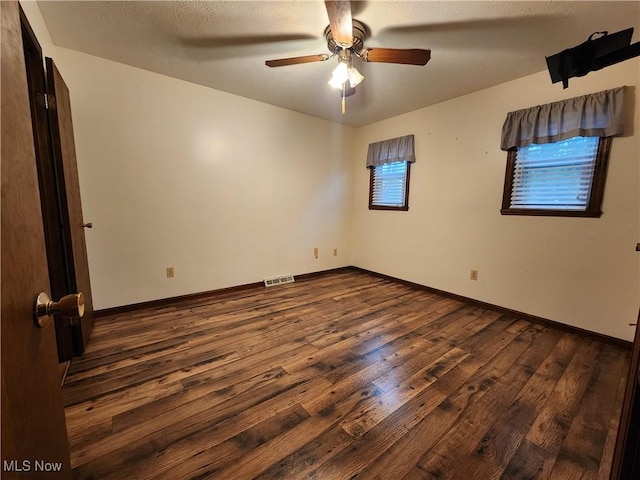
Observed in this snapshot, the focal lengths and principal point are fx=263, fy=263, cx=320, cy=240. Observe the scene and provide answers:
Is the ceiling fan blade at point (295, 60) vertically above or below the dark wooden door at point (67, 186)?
above

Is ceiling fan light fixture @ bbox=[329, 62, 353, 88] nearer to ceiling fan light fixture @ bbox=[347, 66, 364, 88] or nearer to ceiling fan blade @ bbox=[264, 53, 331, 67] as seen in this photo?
ceiling fan light fixture @ bbox=[347, 66, 364, 88]

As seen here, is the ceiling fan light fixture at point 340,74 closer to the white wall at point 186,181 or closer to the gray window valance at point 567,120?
the white wall at point 186,181

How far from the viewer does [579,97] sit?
2.21 meters

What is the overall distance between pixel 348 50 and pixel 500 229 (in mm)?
2301

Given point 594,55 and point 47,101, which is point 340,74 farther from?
point 47,101

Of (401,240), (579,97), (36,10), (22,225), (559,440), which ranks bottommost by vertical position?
(559,440)

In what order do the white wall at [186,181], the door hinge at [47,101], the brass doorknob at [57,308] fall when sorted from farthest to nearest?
the white wall at [186,181] → the door hinge at [47,101] → the brass doorknob at [57,308]

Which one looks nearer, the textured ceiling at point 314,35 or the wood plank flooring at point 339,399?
the wood plank flooring at point 339,399

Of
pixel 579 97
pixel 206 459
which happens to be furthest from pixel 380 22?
pixel 206 459

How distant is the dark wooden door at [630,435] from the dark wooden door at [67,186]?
2720mm

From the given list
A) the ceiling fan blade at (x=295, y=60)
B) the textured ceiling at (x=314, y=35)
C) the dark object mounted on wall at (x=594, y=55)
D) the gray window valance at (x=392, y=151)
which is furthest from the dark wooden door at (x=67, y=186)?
the gray window valance at (x=392, y=151)

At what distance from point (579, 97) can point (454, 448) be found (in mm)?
2847

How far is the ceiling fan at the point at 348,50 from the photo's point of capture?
57.1 inches

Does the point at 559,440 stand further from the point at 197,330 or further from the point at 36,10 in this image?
the point at 36,10
